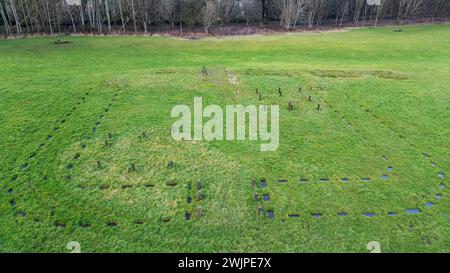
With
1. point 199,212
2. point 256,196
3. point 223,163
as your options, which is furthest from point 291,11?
point 199,212

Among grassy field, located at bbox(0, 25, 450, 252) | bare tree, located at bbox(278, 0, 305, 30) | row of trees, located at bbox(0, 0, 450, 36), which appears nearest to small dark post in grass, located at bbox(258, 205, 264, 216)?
grassy field, located at bbox(0, 25, 450, 252)

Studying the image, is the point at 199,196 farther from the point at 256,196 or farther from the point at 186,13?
the point at 186,13

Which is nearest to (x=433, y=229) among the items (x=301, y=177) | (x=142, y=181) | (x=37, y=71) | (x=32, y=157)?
(x=301, y=177)

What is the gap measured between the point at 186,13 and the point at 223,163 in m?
38.4

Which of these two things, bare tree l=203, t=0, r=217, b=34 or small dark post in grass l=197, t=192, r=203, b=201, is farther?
bare tree l=203, t=0, r=217, b=34

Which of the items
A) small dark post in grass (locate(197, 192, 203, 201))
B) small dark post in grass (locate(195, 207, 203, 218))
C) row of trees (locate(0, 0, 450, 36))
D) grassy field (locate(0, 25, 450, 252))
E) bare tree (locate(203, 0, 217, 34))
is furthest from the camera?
bare tree (locate(203, 0, 217, 34))

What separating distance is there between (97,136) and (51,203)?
427 cm

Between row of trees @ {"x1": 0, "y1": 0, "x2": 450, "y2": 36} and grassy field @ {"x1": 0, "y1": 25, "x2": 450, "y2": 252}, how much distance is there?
20.6 m

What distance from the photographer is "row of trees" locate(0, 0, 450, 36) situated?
38.5m

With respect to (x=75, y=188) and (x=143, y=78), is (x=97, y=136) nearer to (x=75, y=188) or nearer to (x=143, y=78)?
(x=75, y=188)

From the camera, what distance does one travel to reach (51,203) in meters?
9.30

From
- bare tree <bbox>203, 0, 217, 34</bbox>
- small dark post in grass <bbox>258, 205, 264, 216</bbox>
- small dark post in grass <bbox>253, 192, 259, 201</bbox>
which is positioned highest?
bare tree <bbox>203, 0, 217, 34</bbox>

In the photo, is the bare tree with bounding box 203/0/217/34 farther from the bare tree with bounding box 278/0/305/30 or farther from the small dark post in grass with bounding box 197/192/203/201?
the small dark post in grass with bounding box 197/192/203/201

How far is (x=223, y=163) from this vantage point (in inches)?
448
